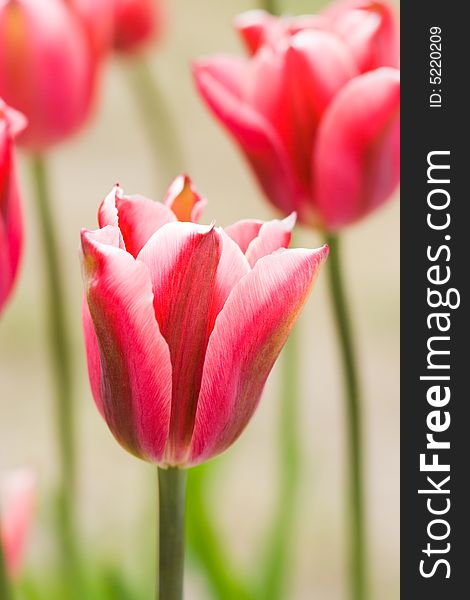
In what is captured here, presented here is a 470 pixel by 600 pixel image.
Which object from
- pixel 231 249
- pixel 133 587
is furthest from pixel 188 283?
pixel 133 587

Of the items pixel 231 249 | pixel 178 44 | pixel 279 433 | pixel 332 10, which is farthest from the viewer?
pixel 178 44

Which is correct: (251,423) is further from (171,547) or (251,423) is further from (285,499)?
(171,547)

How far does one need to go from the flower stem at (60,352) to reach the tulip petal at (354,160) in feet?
0.28

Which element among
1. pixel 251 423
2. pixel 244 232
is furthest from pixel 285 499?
pixel 251 423

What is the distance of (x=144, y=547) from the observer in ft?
1.49

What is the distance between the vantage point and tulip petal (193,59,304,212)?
27 centimetres

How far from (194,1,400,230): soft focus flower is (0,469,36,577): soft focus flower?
101 mm

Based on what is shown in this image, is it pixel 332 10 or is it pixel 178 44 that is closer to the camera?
pixel 332 10

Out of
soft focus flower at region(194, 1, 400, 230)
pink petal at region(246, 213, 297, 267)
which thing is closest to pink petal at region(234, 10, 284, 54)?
soft focus flower at region(194, 1, 400, 230)

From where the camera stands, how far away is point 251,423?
921 mm

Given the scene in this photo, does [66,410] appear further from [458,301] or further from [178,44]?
[178,44]

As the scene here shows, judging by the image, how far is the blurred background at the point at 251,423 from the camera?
527mm

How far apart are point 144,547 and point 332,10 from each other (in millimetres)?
240

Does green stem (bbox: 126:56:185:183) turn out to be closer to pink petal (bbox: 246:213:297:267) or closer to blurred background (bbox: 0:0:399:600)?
blurred background (bbox: 0:0:399:600)
